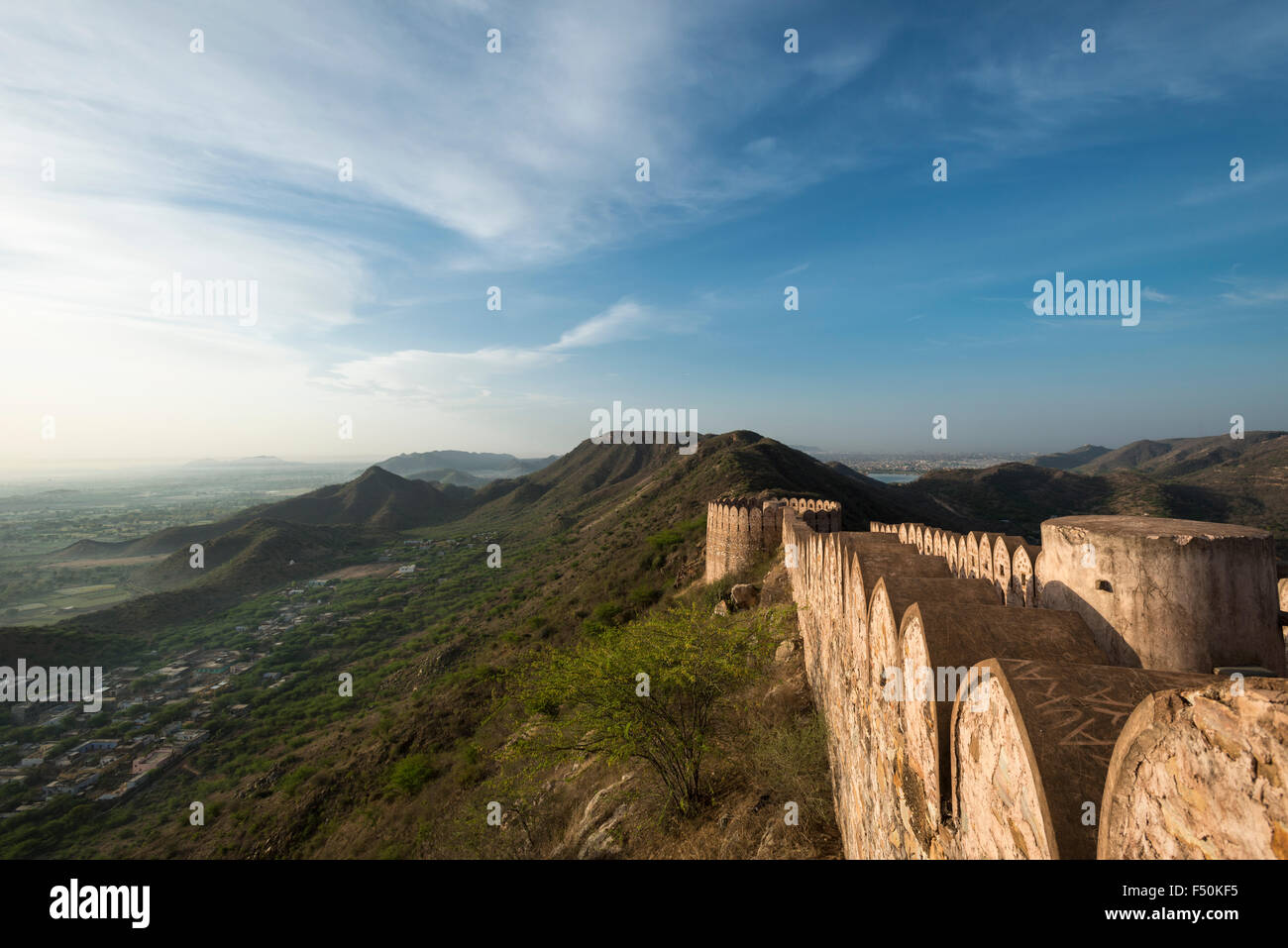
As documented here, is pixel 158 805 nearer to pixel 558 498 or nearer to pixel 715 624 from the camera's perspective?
pixel 715 624

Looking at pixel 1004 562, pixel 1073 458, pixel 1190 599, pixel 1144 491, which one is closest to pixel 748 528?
pixel 1004 562

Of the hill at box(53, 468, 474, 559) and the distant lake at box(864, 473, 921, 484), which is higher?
the distant lake at box(864, 473, 921, 484)

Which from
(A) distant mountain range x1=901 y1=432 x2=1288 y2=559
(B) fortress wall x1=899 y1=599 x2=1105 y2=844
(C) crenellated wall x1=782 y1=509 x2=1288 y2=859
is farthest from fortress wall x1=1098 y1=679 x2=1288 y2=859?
(A) distant mountain range x1=901 y1=432 x2=1288 y2=559

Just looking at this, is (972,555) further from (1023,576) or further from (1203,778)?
(1203,778)

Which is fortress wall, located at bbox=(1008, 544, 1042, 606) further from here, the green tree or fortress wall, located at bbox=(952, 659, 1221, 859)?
the green tree
